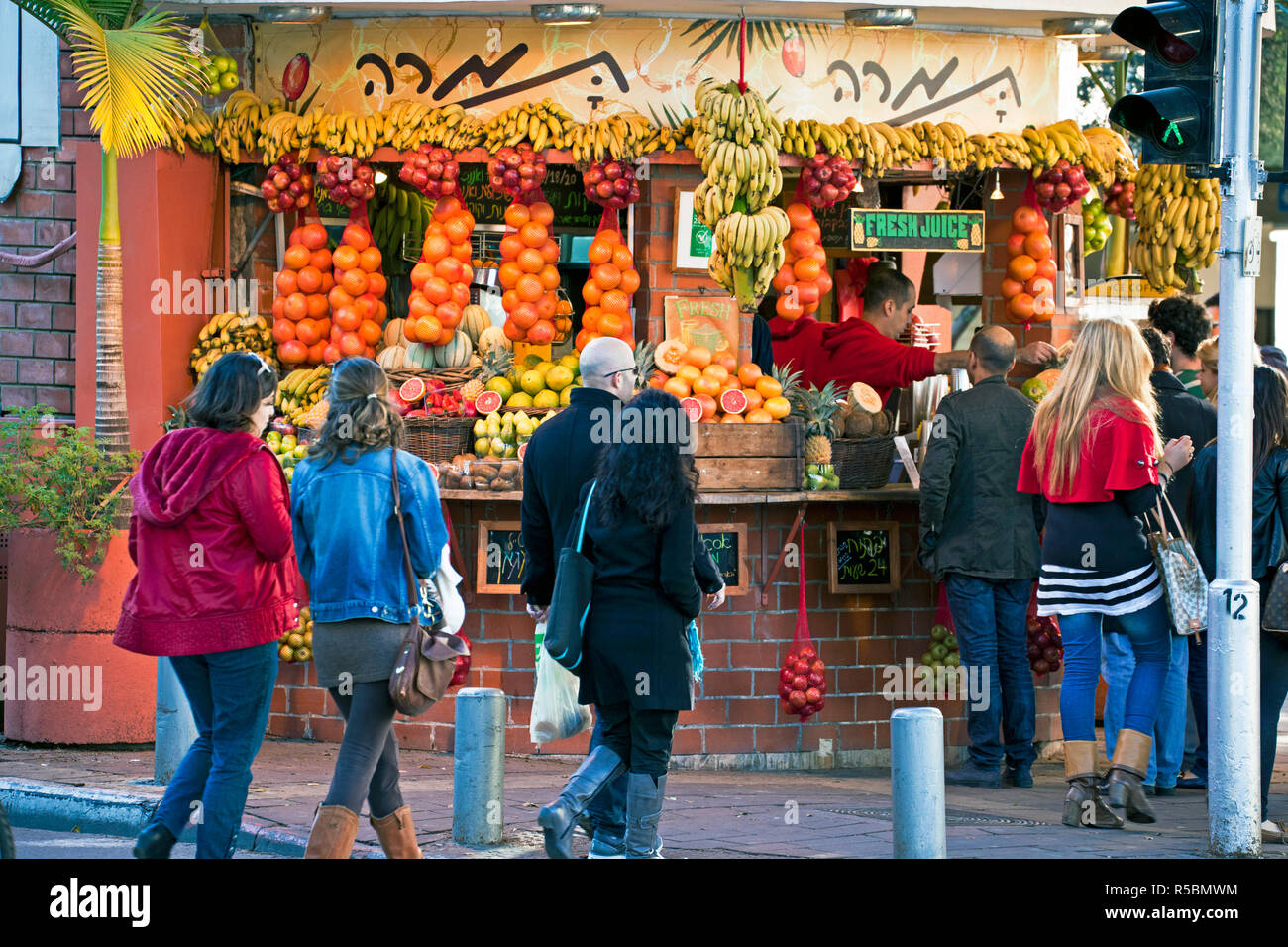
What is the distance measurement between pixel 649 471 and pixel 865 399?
361 cm

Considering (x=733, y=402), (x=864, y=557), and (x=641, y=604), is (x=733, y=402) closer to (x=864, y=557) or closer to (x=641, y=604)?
(x=864, y=557)

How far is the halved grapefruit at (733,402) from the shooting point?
28.1ft

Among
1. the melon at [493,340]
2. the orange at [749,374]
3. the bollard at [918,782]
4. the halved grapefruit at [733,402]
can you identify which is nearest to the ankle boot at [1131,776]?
the bollard at [918,782]

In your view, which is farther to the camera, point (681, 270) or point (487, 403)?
point (681, 270)

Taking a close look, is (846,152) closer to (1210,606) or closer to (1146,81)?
(1146,81)

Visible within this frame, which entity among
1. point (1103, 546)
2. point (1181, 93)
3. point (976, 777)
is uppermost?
point (1181, 93)

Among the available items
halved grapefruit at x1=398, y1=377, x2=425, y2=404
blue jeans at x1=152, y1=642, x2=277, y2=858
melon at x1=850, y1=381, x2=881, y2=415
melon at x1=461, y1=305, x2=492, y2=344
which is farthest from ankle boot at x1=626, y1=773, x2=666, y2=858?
melon at x1=461, y1=305, x2=492, y2=344

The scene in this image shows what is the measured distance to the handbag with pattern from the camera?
6.79 meters

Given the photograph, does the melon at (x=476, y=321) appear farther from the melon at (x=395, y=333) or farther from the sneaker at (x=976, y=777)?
the sneaker at (x=976, y=777)

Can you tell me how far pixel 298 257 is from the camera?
9195mm

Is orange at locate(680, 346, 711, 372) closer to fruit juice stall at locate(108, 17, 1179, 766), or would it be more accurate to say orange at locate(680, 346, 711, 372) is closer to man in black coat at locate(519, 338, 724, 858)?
fruit juice stall at locate(108, 17, 1179, 766)

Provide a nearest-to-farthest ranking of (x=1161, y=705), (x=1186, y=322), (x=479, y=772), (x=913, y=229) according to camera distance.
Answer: (x=479, y=772) → (x=1161, y=705) → (x=1186, y=322) → (x=913, y=229)

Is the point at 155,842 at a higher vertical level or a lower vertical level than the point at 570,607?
lower

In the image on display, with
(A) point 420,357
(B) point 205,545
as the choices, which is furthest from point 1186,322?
(B) point 205,545
